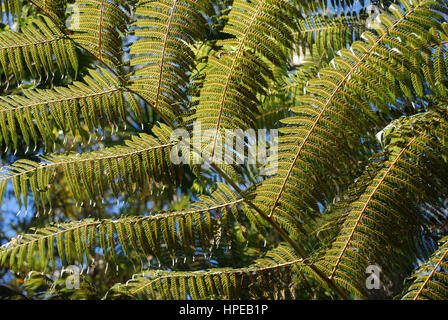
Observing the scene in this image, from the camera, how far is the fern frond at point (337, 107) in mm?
1286

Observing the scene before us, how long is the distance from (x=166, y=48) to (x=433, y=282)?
1.09 metres

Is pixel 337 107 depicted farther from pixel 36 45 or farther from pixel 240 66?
pixel 36 45

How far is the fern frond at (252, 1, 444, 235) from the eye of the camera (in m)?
1.29

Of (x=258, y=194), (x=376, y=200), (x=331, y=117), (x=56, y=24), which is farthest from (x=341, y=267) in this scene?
(x=56, y=24)

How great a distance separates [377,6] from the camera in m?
1.94

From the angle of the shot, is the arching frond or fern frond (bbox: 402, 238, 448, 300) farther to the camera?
the arching frond

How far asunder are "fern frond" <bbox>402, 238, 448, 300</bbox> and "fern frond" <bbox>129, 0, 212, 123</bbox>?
2.95 ft

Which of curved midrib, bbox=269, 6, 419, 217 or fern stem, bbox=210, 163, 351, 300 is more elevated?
curved midrib, bbox=269, 6, 419, 217

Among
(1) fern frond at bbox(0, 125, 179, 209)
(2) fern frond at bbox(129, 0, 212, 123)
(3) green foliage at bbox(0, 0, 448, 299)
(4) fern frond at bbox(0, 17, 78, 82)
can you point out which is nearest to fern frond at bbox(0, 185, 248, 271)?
(3) green foliage at bbox(0, 0, 448, 299)

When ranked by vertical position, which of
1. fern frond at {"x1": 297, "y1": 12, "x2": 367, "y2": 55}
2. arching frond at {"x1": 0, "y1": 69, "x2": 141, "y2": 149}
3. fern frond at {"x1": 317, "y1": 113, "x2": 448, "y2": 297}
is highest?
fern frond at {"x1": 297, "y1": 12, "x2": 367, "y2": 55}

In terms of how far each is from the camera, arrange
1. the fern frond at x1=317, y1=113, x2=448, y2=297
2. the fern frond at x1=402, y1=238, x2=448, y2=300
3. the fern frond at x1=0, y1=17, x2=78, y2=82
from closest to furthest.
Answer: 1. the fern frond at x1=402, y1=238, x2=448, y2=300
2. the fern frond at x1=317, y1=113, x2=448, y2=297
3. the fern frond at x1=0, y1=17, x2=78, y2=82

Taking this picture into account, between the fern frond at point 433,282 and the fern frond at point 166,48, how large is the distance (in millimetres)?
Answer: 898

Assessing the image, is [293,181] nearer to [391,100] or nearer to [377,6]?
[391,100]

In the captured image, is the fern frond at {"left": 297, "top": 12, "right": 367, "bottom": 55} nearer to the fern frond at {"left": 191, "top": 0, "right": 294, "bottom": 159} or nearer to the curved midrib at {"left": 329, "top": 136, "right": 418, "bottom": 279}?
the fern frond at {"left": 191, "top": 0, "right": 294, "bottom": 159}
